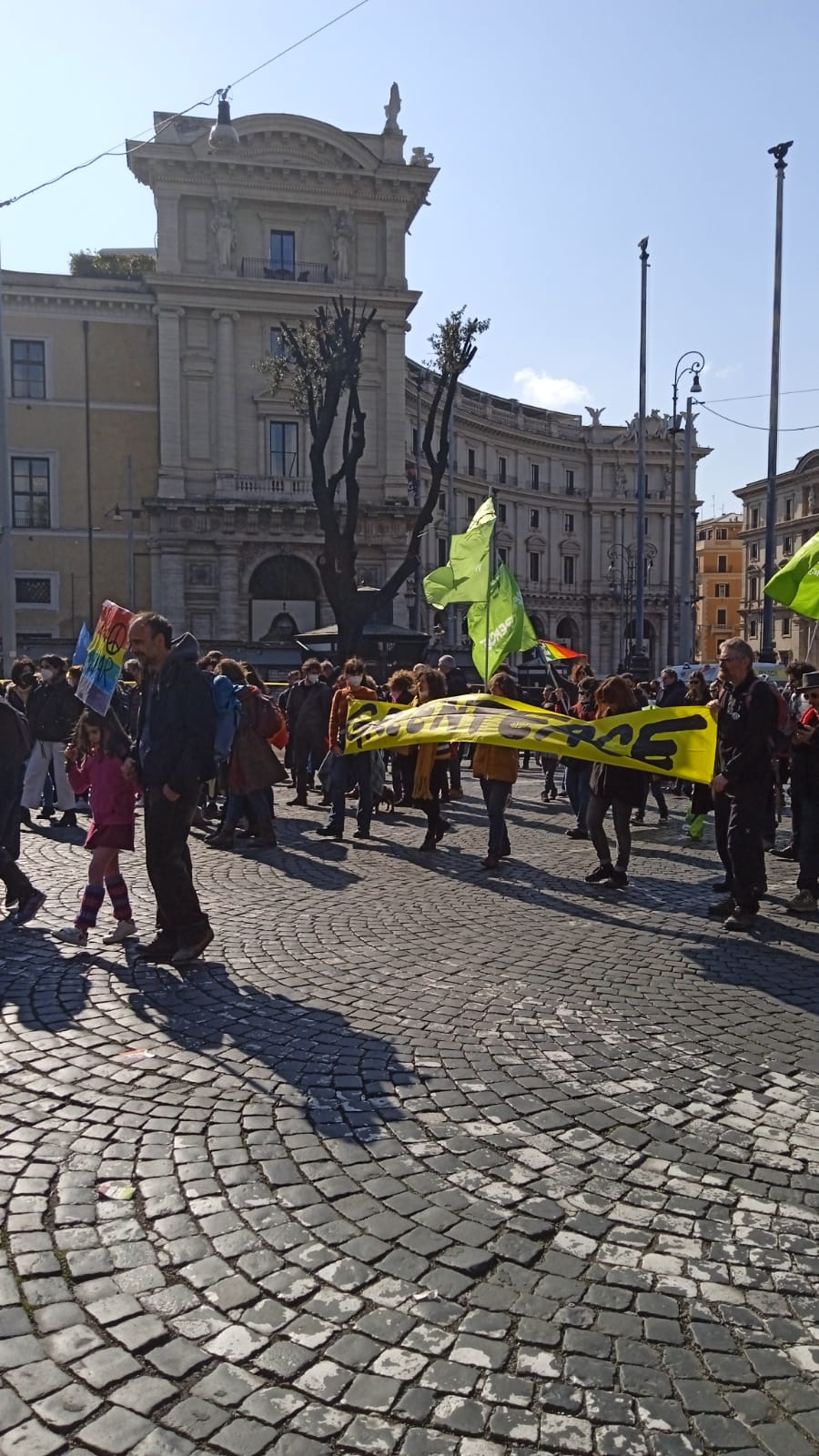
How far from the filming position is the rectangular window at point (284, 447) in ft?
154

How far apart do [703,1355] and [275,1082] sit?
2232 mm

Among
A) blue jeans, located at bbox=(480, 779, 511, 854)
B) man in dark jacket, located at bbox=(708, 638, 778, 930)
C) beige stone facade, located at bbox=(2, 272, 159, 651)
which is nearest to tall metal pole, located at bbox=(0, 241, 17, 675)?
blue jeans, located at bbox=(480, 779, 511, 854)

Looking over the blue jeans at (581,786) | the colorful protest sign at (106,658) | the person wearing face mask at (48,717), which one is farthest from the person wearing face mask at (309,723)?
the colorful protest sign at (106,658)

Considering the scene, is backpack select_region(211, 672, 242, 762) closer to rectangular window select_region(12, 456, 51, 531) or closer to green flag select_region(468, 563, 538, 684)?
green flag select_region(468, 563, 538, 684)

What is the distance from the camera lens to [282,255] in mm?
46656

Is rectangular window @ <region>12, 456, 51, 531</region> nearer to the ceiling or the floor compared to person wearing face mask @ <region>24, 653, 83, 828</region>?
nearer to the ceiling

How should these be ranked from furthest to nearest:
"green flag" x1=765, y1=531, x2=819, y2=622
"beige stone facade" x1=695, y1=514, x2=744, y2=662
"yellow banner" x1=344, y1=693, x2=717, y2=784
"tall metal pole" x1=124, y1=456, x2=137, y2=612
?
1. "beige stone facade" x1=695, y1=514, x2=744, y2=662
2. "tall metal pole" x1=124, y1=456, x2=137, y2=612
3. "green flag" x1=765, y1=531, x2=819, y2=622
4. "yellow banner" x1=344, y1=693, x2=717, y2=784

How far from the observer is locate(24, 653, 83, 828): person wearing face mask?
1230 cm

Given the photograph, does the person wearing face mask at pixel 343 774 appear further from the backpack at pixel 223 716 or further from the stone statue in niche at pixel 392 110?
the stone statue in niche at pixel 392 110

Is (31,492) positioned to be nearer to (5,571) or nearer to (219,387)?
(219,387)

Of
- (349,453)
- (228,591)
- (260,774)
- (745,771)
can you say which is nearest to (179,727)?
(745,771)

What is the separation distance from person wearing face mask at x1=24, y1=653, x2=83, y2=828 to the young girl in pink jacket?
5362mm

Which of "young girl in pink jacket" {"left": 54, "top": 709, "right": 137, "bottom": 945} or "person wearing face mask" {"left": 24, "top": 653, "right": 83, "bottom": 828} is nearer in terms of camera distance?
"young girl in pink jacket" {"left": 54, "top": 709, "right": 137, "bottom": 945}

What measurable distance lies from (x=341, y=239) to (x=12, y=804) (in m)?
43.6
